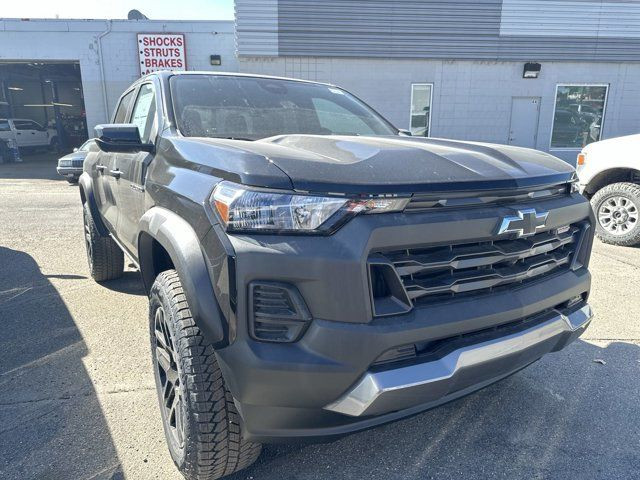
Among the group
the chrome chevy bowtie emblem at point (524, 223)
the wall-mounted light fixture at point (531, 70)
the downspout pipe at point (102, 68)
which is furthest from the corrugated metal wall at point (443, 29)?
the chrome chevy bowtie emblem at point (524, 223)

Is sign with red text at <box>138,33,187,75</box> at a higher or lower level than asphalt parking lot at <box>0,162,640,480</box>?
higher

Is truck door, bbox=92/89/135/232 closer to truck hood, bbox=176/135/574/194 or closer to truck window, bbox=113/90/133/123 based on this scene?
truck window, bbox=113/90/133/123

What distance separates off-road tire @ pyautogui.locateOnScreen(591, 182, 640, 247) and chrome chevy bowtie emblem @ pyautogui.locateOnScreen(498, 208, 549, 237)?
15.6 feet

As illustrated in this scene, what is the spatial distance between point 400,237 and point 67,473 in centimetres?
179

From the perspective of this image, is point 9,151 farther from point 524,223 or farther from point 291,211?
point 524,223

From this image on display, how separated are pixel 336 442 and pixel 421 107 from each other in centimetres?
1384

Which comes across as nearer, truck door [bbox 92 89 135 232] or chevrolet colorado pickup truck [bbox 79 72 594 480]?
chevrolet colorado pickup truck [bbox 79 72 594 480]

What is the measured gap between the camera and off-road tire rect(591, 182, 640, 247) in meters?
5.73

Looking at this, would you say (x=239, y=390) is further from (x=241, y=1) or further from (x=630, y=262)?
(x=241, y=1)

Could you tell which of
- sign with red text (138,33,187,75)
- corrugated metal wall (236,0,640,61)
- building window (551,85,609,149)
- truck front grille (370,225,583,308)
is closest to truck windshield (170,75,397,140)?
truck front grille (370,225,583,308)

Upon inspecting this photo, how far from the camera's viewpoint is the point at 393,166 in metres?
1.76

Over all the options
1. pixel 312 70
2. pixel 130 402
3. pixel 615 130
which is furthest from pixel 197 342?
pixel 615 130

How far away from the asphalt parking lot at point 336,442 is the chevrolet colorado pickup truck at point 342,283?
0.35m

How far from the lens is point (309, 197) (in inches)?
62.1
